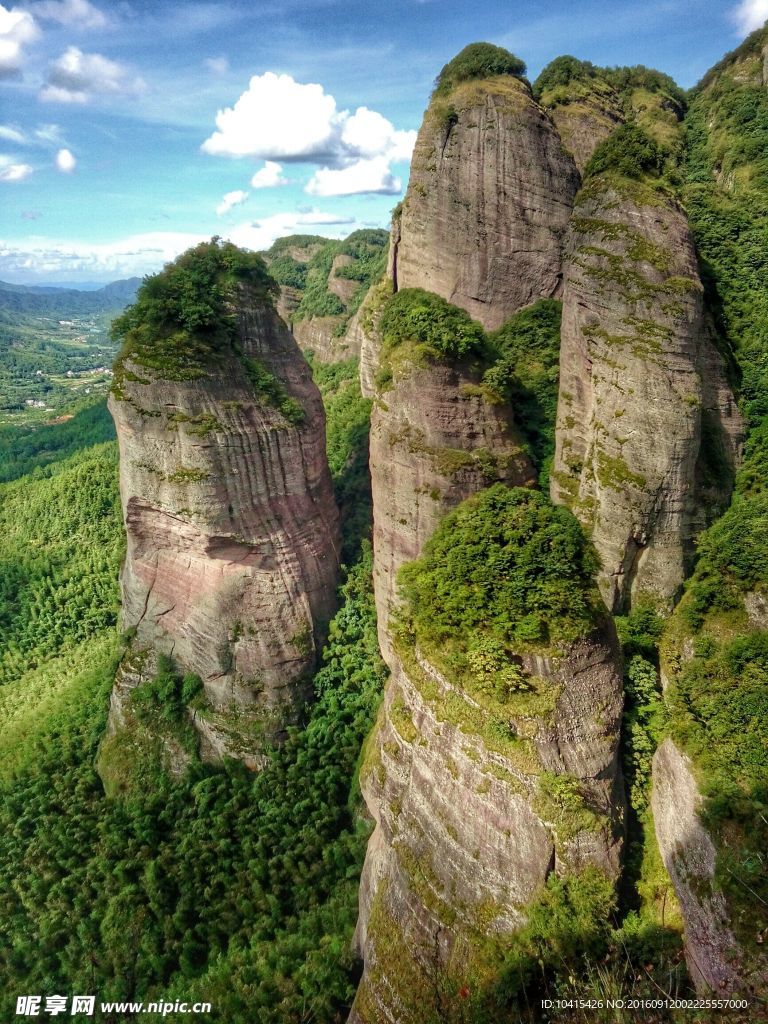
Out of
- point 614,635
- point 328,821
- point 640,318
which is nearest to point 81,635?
point 328,821

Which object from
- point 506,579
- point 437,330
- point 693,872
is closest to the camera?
point 693,872

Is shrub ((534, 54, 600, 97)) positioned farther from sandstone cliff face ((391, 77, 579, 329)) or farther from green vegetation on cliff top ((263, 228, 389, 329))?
green vegetation on cliff top ((263, 228, 389, 329))

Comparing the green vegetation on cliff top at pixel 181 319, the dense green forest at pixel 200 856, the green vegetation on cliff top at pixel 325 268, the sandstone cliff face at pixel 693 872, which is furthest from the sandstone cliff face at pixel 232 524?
the green vegetation on cliff top at pixel 325 268

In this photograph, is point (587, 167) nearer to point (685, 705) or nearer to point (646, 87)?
point (685, 705)

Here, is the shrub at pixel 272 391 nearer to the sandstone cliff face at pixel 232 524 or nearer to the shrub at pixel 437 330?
the sandstone cliff face at pixel 232 524

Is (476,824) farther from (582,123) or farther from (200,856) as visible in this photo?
(582,123)

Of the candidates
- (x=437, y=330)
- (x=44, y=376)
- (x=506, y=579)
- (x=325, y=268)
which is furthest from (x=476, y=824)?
(x=44, y=376)

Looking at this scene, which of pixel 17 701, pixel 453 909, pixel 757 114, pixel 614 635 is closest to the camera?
pixel 453 909
